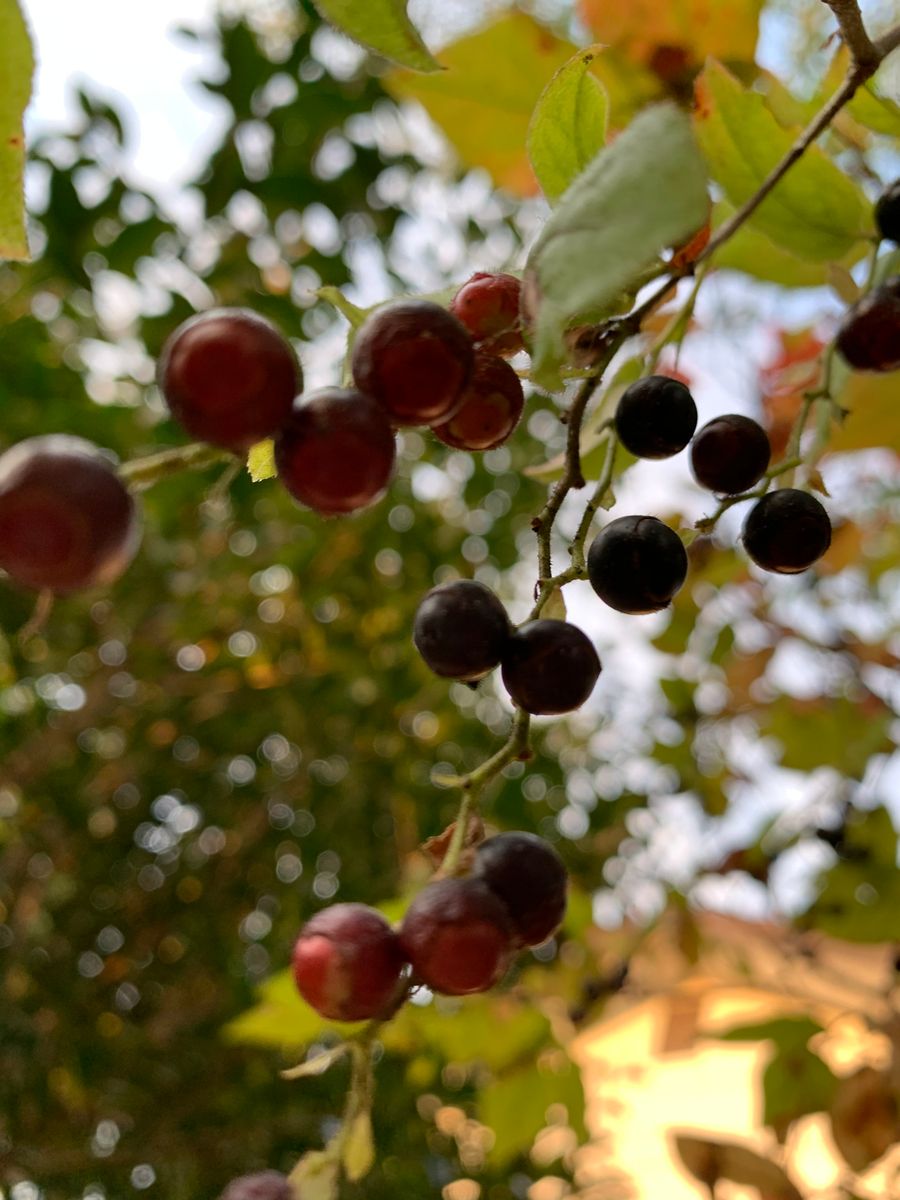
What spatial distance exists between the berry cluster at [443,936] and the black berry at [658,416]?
116 mm

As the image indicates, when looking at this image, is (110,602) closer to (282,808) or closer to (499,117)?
(282,808)

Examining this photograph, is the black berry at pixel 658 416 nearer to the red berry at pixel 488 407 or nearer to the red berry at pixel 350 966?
the red berry at pixel 488 407

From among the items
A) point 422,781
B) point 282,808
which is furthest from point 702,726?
point 282,808

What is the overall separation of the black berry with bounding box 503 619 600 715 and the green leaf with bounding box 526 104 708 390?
9cm

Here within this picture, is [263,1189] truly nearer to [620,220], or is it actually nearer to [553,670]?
[553,670]

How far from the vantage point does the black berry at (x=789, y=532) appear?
0.29 m

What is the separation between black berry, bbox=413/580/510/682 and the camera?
0.85ft

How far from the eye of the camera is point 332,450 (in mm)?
200

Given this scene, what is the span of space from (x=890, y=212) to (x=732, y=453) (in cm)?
11

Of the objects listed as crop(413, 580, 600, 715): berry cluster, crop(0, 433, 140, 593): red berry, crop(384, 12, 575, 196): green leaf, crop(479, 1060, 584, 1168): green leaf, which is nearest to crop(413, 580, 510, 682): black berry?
crop(413, 580, 600, 715): berry cluster

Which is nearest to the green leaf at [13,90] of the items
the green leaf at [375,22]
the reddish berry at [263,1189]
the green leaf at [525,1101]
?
the green leaf at [375,22]

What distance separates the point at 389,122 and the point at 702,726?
0.67 meters

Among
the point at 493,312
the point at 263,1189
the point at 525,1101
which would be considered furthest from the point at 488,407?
the point at 525,1101

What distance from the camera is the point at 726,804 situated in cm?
95
